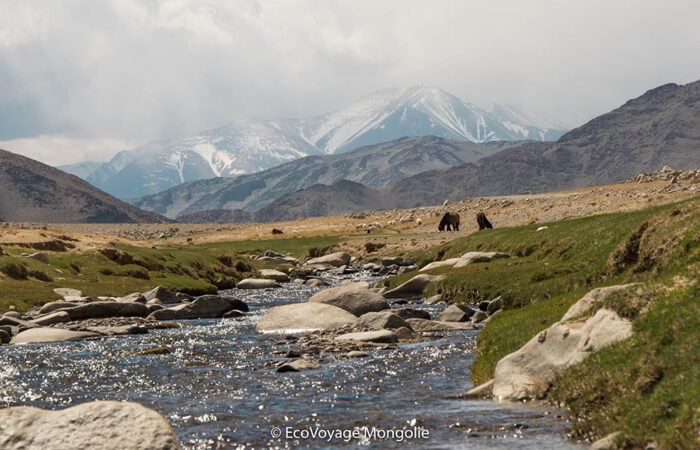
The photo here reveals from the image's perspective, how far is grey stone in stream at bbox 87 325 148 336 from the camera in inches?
1371

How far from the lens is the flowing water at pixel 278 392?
50.3 feet

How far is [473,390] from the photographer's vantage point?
18625mm

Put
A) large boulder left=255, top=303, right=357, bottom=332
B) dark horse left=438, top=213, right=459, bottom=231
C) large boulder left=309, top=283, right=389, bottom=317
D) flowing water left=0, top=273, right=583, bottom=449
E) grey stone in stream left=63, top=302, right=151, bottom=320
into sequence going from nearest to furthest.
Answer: flowing water left=0, top=273, right=583, bottom=449 → large boulder left=255, top=303, right=357, bottom=332 → large boulder left=309, top=283, right=389, bottom=317 → grey stone in stream left=63, top=302, right=151, bottom=320 → dark horse left=438, top=213, right=459, bottom=231

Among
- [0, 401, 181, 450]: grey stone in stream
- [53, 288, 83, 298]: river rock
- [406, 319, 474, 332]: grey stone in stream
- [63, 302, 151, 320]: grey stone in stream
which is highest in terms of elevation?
[53, 288, 83, 298]: river rock

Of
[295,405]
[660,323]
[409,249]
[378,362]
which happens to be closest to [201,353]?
[378,362]

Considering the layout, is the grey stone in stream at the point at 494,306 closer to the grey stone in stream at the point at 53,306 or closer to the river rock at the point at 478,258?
the river rock at the point at 478,258

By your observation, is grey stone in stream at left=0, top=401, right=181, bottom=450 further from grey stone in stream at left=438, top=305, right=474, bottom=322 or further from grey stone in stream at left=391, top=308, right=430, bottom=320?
grey stone in stream at left=438, top=305, right=474, bottom=322

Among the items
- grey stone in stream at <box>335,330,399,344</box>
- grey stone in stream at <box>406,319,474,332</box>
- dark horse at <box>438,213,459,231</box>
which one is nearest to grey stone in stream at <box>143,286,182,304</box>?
grey stone in stream at <box>335,330,399,344</box>

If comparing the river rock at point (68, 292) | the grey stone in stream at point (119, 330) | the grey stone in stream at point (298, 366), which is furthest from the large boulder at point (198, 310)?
the grey stone in stream at point (298, 366)

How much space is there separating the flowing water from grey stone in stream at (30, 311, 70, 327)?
21.9ft

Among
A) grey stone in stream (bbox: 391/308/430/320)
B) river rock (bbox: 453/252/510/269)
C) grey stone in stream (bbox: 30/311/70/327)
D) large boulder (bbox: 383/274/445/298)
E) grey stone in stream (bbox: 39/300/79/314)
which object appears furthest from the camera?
river rock (bbox: 453/252/510/269)

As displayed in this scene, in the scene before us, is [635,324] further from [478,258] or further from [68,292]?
[68,292]

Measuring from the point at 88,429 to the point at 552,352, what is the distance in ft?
37.4

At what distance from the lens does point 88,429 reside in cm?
1274
